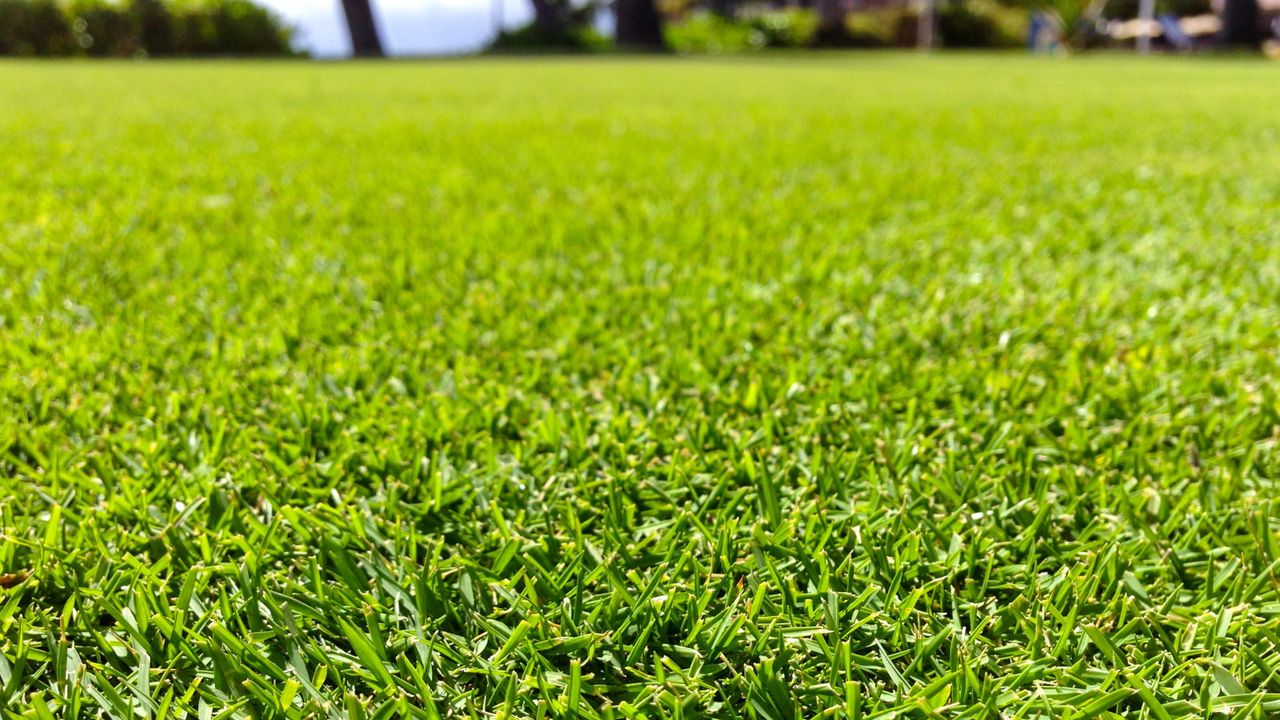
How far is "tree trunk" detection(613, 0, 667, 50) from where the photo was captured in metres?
27.5

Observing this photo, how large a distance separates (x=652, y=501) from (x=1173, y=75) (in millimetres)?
17086

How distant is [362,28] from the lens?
81.7 ft

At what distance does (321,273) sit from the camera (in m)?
2.47

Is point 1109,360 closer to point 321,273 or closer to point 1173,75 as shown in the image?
point 321,273

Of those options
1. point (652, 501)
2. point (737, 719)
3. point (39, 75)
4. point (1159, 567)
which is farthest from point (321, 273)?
point (39, 75)

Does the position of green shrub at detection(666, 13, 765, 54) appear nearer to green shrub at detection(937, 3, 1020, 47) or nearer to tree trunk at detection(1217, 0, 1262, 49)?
green shrub at detection(937, 3, 1020, 47)

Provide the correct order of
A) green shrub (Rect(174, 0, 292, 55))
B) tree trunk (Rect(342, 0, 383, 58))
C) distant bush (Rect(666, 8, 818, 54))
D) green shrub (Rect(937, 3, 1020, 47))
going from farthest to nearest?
green shrub (Rect(937, 3, 1020, 47)), distant bush (Rect(666, 8, 818, 54)), tree trunk (Rect(342, 0, 383, 58)), green shrub (Rect(174, 0, 292, 55))

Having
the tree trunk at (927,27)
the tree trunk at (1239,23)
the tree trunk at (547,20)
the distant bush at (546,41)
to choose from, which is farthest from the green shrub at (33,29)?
the tree trunk at (1239,23)

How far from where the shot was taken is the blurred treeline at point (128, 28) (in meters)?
20.3

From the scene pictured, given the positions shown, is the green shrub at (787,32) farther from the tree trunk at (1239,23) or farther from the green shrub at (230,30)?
the green shrub at (230,30)

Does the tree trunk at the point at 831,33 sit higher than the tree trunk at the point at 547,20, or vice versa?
the tree trunk at the point at 547,20

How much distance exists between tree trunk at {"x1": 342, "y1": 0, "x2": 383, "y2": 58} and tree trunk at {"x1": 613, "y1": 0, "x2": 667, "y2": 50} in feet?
25.8

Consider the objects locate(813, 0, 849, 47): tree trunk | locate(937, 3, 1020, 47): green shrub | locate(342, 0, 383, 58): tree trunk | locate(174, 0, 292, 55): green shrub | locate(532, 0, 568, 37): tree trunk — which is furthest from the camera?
locate(937, 3, 1020, 47): green shrub

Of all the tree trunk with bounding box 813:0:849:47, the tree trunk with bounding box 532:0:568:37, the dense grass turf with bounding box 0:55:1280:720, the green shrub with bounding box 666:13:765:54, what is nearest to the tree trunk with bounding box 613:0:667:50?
the green shrub with bounding box 666:13:765:54
